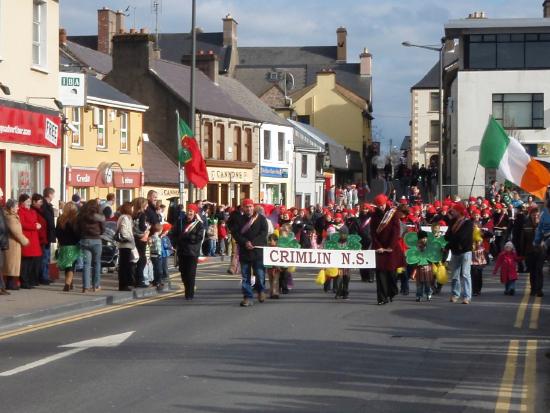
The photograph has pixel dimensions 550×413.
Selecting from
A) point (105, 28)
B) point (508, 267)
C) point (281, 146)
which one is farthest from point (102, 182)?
point (105, 28)

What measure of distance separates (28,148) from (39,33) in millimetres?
3140

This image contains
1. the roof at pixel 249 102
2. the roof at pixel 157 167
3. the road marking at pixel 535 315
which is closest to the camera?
the road marking at pixel 535 315

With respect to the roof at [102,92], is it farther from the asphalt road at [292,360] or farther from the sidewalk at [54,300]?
the asphalt road at [292,360]

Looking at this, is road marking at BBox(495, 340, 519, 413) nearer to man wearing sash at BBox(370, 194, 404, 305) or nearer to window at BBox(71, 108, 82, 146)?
man wearing sash at BBox(370, 194, 404, 305)

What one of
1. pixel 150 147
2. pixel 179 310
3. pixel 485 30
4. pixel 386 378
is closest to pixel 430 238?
pixel 179 310

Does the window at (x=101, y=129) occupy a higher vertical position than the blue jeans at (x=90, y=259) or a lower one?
higher

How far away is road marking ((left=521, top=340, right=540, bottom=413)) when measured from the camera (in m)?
9.74

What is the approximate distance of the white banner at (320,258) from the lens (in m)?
20.0

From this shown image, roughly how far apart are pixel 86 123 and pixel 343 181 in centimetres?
4569

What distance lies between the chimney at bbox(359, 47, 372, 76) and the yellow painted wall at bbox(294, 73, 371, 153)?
26.0 feet

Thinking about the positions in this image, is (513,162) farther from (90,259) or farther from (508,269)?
(90,259)

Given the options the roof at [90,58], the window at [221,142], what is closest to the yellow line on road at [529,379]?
the window at [221,142]

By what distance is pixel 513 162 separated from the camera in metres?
20.5

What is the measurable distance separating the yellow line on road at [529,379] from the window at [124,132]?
3098 cm
